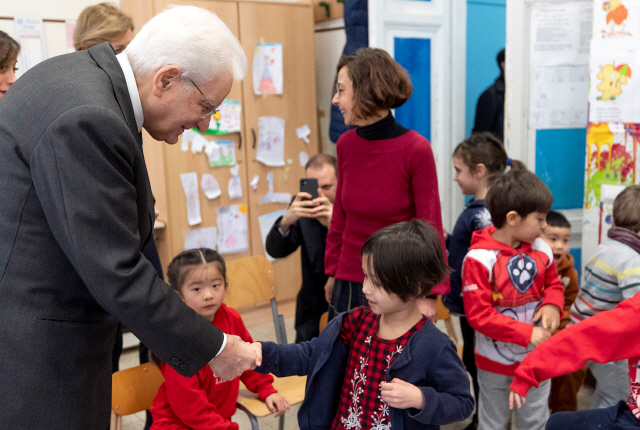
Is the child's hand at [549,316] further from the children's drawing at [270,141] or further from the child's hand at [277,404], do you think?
the children's drawing at [270,141]

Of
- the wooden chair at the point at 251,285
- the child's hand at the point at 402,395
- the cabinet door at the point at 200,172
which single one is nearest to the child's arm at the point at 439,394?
the child's hand at the point at 402,395

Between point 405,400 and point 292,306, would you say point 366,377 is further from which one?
point 292,306

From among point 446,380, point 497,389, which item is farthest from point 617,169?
point 446,380

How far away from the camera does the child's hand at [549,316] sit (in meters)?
1.96

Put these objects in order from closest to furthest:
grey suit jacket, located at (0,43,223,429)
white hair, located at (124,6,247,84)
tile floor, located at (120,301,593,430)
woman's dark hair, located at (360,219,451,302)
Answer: grey suit jacket, located at (0,43,223,429)
white hair, located at (124,6,247,84)
woman's dark hair, located at (360,219,451,302)
tile floor, located at (120,301,593,430)

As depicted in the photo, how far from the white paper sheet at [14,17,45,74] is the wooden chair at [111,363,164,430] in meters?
2.25

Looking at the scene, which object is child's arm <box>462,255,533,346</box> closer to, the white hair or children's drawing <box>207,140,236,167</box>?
the white hair

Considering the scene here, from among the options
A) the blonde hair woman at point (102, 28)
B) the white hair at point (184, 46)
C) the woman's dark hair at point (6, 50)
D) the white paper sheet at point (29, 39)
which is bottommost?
the white hair at point (184, 46)

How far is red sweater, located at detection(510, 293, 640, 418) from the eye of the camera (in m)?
1.40

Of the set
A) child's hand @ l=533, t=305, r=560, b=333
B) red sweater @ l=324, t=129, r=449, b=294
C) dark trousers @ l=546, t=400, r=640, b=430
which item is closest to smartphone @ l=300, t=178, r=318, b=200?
red sweater @ l=324, t=129, r=449, b=294

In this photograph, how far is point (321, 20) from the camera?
4406 mm

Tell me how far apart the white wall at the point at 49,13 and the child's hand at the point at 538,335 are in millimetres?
2962

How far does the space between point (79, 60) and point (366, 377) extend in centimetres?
95

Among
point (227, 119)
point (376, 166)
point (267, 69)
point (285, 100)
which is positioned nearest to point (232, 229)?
point (227, 119)
